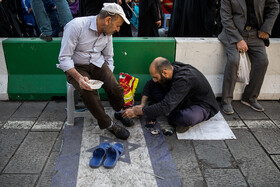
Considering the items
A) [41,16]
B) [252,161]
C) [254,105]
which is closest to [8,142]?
[41,16]

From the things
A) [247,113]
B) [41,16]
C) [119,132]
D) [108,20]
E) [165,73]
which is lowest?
[247,113]

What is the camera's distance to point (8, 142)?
335 cm

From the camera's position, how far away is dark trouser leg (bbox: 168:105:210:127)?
3547mm

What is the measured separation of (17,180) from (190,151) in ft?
6.39

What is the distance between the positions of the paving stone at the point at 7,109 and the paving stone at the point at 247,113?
3469mm

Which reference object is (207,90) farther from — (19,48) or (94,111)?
(19,48)

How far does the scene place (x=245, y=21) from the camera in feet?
13.3

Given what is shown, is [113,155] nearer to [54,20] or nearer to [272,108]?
[272,108]

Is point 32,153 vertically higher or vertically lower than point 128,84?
lower

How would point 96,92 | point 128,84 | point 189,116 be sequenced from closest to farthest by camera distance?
point 96,92
point 189,116
point 128,84

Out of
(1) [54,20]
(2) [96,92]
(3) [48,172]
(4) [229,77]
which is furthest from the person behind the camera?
(1) [54,20]

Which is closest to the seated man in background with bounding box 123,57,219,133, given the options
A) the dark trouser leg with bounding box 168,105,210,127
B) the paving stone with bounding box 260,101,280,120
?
the dark trouser leg with bounding box 168,105,210,127

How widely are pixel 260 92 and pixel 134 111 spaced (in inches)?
92.0

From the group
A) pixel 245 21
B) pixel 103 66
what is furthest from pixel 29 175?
pixel 245 21
